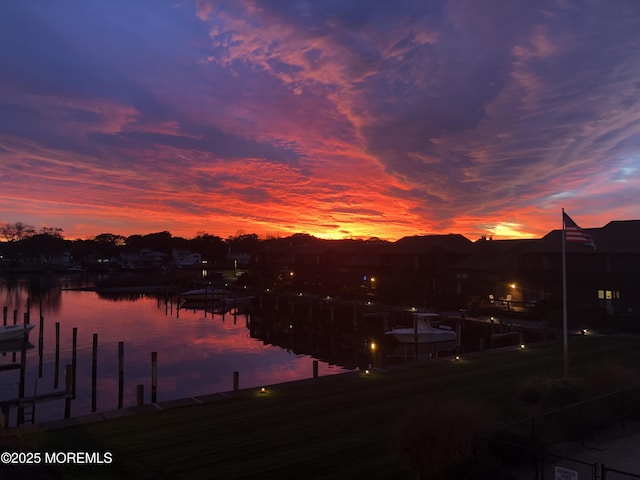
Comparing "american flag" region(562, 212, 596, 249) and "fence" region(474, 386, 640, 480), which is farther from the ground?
"american flag" region(562, 212, 596, 249)

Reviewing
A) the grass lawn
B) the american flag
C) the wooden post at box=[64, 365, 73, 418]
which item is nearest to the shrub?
the grass lawn

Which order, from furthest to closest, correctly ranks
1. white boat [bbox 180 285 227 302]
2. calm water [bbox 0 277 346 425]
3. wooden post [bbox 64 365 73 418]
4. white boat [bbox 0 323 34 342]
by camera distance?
white boat [bbox 180 285 227 302], white boat [bbox 0 323 34 342], calm water [bbox 0 277 346 425], wooden post [bbox 64 365 73 418]

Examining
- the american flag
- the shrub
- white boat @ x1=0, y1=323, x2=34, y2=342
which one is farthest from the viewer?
white boat @ x1=0, y1=323, x2=34, y2=342

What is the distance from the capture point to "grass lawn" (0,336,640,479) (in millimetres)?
12438

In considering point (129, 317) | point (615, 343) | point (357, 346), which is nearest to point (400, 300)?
point (357, 346)

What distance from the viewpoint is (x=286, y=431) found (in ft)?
50.5

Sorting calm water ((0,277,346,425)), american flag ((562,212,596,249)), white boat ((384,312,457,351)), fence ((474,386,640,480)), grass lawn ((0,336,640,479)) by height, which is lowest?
calm water ((0,277,346,425))

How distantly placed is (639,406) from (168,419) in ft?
55.2

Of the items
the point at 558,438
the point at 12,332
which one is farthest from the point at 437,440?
the point at 12,332

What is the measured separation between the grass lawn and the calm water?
12.5m

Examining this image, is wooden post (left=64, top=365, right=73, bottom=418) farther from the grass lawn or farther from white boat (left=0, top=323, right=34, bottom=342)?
white boat (left=0, top=323, right=34, bottom=342)

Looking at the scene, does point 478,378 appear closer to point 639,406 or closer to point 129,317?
point 639,406

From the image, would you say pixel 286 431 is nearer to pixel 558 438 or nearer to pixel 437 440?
pixel 437 440

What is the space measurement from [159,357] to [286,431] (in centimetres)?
3102
